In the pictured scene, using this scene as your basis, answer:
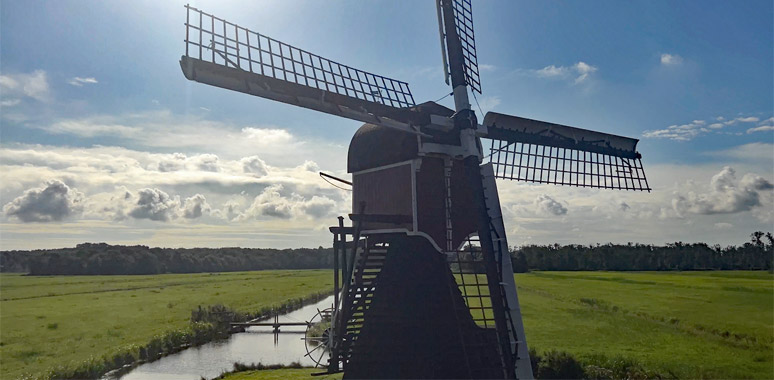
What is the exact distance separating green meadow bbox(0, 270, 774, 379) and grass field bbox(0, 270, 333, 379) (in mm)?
71

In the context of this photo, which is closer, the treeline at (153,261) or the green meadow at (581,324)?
the green meadow at (581,324)

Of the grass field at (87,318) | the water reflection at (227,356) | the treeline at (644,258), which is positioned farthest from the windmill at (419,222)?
the treeline at (644,258)

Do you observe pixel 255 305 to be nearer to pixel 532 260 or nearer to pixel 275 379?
pixel 275 379

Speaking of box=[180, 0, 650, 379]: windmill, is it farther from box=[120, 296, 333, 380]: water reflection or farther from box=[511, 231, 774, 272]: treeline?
box=[511, 231, 774, 272]: treeline

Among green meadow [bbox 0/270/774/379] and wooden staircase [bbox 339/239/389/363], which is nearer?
wooden staircase [bbox 339/239/389/363]

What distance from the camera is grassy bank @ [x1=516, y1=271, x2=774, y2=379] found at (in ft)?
78.9

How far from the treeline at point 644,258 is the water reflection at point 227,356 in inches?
2830

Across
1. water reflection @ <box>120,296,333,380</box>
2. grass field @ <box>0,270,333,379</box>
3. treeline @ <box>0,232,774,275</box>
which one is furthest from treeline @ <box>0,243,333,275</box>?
water reflection @ <box>120,296,333,380</box>

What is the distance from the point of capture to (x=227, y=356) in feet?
104

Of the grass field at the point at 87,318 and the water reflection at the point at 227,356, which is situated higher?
the grass field at the point at 87,318

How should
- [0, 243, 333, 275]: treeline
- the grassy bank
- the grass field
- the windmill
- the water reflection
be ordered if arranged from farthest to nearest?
[0, 243, 333, 275]: treeline
the water reflection
the grass field
the grassy bank
the windmill

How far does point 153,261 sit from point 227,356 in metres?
93.8

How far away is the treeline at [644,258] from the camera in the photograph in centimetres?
10388

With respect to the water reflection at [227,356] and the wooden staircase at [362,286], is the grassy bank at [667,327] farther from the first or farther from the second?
the water reflection at [227,356]
